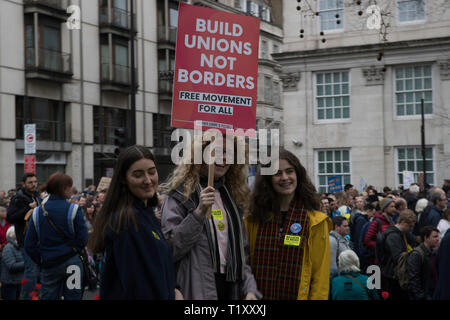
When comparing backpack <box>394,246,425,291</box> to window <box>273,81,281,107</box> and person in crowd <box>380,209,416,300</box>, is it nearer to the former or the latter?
person in crowd <box>380,209,416,300</box>

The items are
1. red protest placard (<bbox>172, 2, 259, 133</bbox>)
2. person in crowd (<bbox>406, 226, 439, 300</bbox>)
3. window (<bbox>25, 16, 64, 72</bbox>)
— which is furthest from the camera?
window (<bbox>25, 16, 64, 72</bbox>)

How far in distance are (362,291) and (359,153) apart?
64.7ft

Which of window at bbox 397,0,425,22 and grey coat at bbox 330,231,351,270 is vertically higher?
window at bbox 397,0,425,22

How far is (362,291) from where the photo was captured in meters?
6.57

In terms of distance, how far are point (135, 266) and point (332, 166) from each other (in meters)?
23.5

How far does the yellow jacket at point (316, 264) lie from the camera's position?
14.0 feet

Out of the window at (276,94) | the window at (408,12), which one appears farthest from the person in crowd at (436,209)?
the window at (276,94)

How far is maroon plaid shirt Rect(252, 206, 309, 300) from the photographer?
428cm

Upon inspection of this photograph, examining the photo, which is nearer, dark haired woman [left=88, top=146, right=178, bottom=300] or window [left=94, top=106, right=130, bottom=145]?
dark haired woman [left=88, top=146, right=178, bottom=300]

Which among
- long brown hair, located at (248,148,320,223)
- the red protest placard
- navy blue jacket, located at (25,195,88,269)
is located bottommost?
navy blue jacket, located at (25,195,88,269)

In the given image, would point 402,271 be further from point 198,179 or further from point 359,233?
point 198,179

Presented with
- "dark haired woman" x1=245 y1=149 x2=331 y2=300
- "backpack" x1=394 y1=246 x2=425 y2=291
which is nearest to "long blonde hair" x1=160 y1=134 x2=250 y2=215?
"dark haired woman" x1=245 y1=149 x2=331 y2=300

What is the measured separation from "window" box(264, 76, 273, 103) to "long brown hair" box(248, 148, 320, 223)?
44.4 metres
